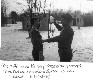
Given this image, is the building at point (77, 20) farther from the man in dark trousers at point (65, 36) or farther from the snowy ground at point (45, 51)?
the man in dark trousers at point (65, 36)

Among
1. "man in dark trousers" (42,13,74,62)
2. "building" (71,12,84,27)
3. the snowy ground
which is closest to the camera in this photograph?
"man in dark trousers" (42,13,74,62)

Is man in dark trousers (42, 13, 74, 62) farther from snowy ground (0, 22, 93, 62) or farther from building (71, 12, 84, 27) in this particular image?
building (71, 12, 84, 27)

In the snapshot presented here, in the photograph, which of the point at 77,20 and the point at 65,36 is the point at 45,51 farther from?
the point at 77,20

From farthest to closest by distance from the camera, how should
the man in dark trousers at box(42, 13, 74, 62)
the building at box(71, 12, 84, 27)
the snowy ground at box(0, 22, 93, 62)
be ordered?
the building at box(71, 12, 84, 27) < the snowy ground at box(0, 22, 93, 62) < the man in dark trousers at box(42, 13, 74, 62)

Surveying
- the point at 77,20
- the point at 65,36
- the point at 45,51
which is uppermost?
the point at 65,36

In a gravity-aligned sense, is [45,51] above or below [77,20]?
below

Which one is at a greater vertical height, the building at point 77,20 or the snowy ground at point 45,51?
the building at point 77,20

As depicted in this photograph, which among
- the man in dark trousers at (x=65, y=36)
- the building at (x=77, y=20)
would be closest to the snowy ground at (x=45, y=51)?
the man in dark trousers at (x=65, y=36)

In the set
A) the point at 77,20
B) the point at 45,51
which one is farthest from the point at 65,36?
the point at 77,20

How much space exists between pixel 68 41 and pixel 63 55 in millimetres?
230

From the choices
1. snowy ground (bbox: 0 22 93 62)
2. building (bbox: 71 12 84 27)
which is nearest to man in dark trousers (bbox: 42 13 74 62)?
snowy ground (bbox: 0 22 93 62)

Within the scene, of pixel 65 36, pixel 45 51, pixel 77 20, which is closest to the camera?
pixel 65 36
